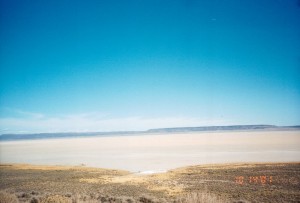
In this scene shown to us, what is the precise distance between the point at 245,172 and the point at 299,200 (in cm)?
Answer: 890

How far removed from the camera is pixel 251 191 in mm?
16797

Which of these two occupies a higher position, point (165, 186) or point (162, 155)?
point (162, 155)

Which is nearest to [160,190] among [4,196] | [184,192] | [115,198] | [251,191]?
[184,192]
